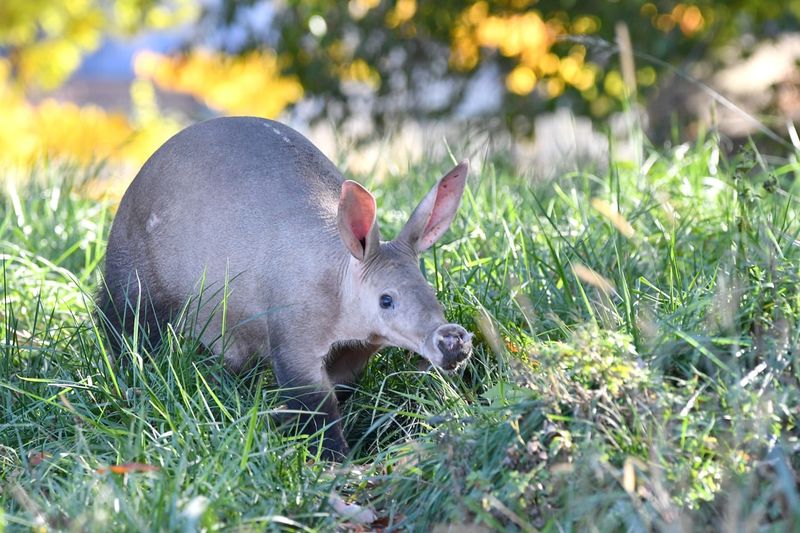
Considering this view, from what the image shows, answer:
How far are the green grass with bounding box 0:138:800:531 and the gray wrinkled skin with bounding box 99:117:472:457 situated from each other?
0.16 meters

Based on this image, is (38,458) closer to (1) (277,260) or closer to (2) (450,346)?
(1) (277,260)

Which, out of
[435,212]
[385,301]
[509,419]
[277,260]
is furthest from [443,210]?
[509,419]

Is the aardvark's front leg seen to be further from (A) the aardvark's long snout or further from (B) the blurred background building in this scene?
(B) the blurred background building

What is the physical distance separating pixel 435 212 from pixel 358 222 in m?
0.31

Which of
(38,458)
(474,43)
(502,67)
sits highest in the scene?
(38,458)

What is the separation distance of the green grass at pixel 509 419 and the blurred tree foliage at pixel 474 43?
13.1 feet

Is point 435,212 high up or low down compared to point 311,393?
up

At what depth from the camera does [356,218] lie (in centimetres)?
372

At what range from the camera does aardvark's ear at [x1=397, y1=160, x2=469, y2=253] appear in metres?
3.83

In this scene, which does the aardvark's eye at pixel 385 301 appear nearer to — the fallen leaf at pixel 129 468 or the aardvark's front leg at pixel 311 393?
the aardvark's front leg at pixel 311 393

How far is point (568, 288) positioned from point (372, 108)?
620cm

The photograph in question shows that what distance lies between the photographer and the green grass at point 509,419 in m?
2.72

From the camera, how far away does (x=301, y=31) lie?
30.1 feet

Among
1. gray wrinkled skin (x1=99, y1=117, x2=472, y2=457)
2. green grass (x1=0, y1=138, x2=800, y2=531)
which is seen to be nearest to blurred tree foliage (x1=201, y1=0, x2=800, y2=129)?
green grass (x1=0, y1=138, x2=800, y2=531)
